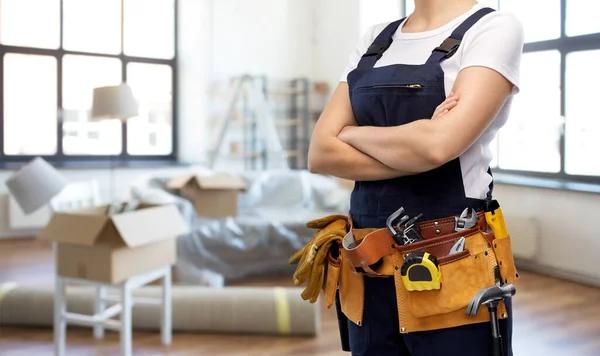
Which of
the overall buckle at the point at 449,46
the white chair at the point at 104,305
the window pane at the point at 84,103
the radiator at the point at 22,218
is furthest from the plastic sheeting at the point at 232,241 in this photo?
the overall buckle at the point at 449,46

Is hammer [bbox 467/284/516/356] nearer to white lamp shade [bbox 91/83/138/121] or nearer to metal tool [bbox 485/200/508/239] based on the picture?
metal tool [bbox 485/200/508/239]

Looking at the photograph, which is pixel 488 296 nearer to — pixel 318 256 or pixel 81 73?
pixel 318 256

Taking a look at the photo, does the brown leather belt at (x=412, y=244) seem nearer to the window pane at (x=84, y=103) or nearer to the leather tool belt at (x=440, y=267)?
the leather tool belt at (x=440, y=267)

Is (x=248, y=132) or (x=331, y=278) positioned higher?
(x=248, y=132)

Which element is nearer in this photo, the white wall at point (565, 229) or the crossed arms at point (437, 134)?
the crossed arms at point (437, 134)

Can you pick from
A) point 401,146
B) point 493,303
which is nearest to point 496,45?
point 401,146

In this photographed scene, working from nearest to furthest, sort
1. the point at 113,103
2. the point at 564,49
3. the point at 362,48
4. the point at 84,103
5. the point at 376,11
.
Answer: the point at 362,48 < the point at 113,103 < the point at 564,49 < the point at 376,11 < the point at 84,103

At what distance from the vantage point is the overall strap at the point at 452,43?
120cm

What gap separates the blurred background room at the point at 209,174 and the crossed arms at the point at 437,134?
1.56 meters

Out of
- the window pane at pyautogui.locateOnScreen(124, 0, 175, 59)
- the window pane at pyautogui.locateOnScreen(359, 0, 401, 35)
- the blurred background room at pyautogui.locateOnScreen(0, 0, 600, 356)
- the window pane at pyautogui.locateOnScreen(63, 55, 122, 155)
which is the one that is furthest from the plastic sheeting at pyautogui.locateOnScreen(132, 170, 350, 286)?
the window pane at pyautogui.locateOnScreen(124, 0, 175, 59)

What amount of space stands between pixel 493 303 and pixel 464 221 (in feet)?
0.52

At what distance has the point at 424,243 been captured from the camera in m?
1.18

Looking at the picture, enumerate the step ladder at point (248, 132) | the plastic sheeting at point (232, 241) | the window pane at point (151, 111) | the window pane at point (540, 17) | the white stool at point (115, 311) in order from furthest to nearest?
the window pane at point (151, 111) → the step ladder at point (248, 132) → the window pane at point (540, 17) → the plastic sheeting at point (232, 241) → the white stool at point (115, 311)

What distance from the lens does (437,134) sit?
1.15 meters
